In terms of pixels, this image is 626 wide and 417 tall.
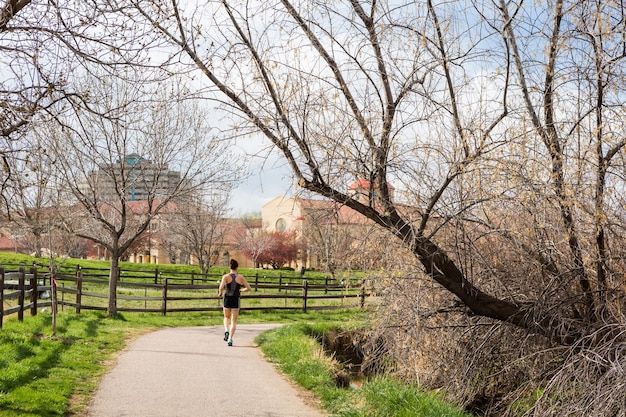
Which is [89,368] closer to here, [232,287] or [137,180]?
[232,287]

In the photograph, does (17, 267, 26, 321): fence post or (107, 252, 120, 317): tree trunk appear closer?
(17, 267, 26, 321): fence post

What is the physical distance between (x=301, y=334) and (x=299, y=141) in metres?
8.55

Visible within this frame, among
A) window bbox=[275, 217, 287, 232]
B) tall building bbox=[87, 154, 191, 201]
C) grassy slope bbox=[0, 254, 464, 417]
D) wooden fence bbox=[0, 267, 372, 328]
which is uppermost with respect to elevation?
window bbox=[275, 217, 287, 232]

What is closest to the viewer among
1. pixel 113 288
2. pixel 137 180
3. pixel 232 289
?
pixel 232 289

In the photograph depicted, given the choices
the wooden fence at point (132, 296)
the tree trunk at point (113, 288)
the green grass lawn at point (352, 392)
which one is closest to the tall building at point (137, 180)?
the tree trunk at point (113, 288)

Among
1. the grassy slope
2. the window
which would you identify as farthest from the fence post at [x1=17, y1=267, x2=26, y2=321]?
the window

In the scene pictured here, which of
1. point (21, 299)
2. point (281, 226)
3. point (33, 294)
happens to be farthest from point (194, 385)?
point (281, 226)

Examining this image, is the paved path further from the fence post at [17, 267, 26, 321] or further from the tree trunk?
the tree trunk

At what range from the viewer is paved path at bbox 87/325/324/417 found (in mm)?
8031

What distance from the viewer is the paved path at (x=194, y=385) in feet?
26.3

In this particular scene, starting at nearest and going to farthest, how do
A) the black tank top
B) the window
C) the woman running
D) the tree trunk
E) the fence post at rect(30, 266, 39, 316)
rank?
the woman running
the black tank top
the fence post at rect(30, 266, 39, 316)
the tree trunk
the window

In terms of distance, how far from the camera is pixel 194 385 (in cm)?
955

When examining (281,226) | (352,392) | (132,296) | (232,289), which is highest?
(281,226)

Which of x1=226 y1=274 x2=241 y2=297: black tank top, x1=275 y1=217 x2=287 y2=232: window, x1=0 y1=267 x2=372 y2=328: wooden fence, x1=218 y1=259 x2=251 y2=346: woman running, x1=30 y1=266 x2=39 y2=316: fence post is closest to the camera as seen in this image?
x1=218 y1=259 x2=251 y2=346: woman running
